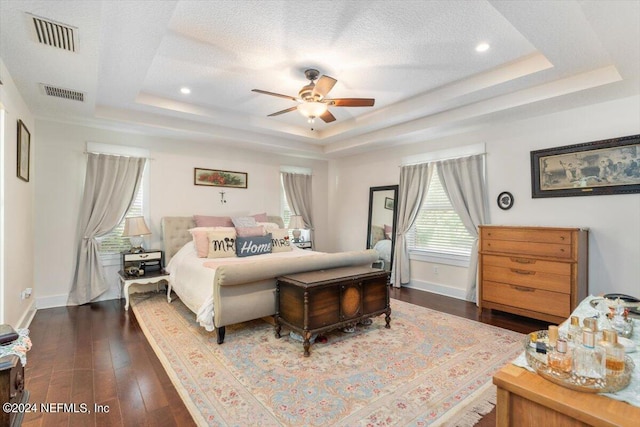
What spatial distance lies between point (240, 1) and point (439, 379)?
3.20 metres

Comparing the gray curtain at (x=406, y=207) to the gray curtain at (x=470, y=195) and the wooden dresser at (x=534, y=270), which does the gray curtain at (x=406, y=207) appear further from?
the wooden dresser at (x=534, y=270)

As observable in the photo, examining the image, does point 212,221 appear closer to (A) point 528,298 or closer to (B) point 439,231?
(B) point 439,231

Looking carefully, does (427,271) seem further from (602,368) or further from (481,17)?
(602,368)

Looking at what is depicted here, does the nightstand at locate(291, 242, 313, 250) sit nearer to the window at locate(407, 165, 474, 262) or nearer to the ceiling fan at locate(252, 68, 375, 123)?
the window at locate(407, 165, 474, 262)

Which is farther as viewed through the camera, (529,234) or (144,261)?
(144,261)

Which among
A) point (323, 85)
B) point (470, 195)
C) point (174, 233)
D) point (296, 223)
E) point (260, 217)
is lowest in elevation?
point (174, 233)

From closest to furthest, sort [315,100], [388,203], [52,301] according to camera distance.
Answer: [315,100], [52,301], [388,203]

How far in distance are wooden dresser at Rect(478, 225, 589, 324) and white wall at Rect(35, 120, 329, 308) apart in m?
3.86

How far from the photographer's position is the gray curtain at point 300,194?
629 cm

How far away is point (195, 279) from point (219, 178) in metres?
2.44

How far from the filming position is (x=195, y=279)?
136 inches

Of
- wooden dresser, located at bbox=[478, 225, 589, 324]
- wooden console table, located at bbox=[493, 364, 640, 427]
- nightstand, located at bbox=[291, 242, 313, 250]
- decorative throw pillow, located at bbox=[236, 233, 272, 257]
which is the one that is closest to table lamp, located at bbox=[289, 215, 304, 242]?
nightstand, located at bbox=[291, 242, 313, 250]

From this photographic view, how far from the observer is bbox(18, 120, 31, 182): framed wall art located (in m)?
3.10

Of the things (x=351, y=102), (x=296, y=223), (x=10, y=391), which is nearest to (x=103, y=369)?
(x=10, y=391)
